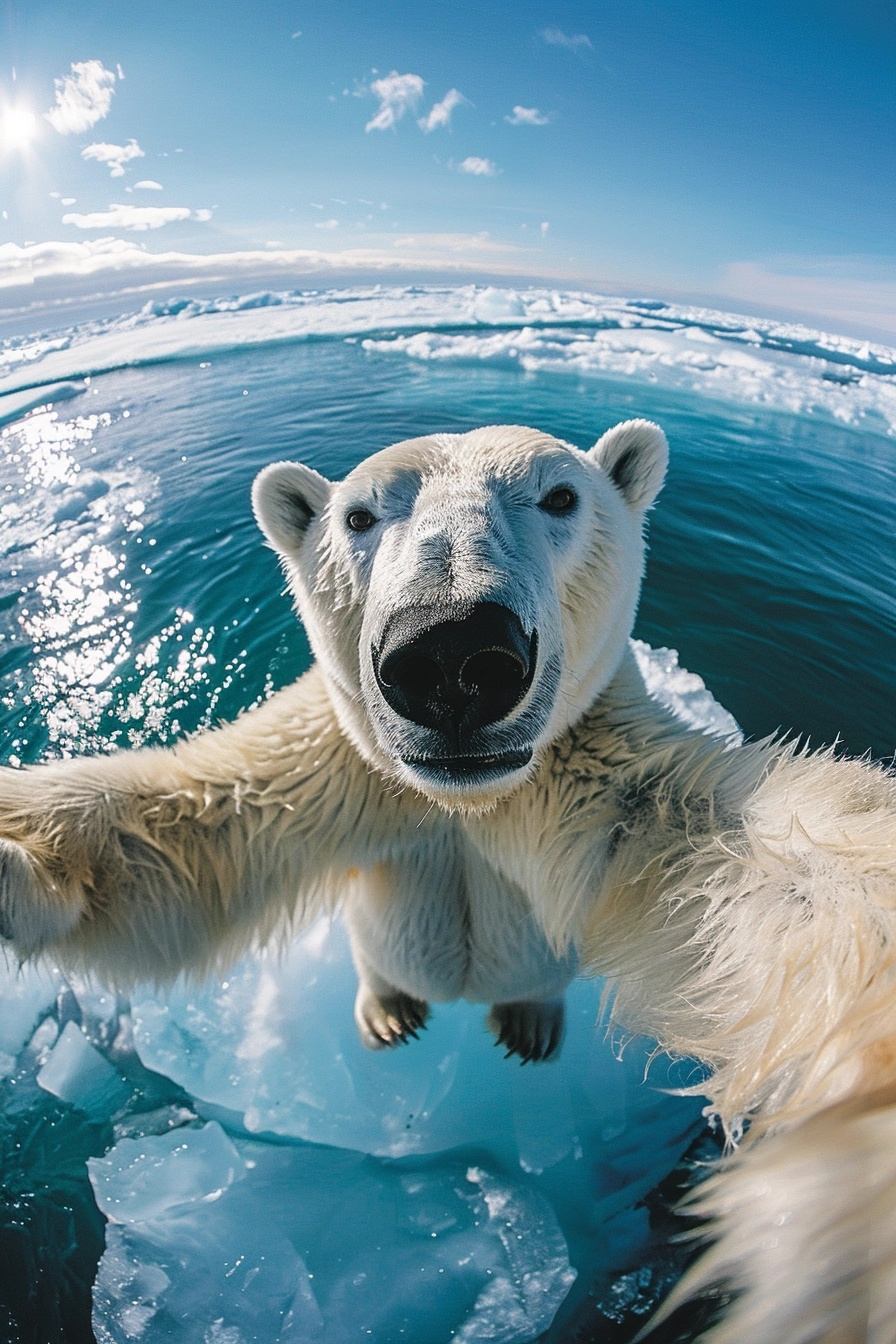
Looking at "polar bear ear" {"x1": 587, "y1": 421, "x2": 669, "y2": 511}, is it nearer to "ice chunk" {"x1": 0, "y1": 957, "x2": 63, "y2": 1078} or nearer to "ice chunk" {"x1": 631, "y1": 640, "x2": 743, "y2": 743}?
"ice chunk" {"x1": 631, "y1": 640, "x2": 743, "y2": 743}

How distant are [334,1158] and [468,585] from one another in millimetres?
2199

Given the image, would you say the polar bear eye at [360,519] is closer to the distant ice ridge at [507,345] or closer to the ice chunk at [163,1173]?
the ice chunk at [163,1173]

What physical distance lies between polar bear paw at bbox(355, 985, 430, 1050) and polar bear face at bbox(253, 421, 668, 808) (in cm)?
A: 103

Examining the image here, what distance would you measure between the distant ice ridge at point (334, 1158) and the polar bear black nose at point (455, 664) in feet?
4.18

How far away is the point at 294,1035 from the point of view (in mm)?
2467

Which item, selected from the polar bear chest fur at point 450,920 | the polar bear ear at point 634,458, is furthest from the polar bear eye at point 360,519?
the polar bear chest fur at point 450,920

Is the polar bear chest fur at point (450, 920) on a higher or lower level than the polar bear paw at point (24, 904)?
lower

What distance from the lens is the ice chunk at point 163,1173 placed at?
2.04 meters

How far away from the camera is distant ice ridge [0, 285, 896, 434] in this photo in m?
11.7

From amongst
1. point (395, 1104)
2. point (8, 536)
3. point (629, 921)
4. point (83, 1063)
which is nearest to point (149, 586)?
point (8, 536)

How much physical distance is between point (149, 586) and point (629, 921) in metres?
4.55

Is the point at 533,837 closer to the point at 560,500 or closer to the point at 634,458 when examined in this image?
the point at 560,500

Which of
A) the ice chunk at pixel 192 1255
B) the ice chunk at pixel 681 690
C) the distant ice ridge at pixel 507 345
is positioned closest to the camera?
the ice chunk at pixel 192 1255

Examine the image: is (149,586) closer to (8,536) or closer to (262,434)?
(8,536)
